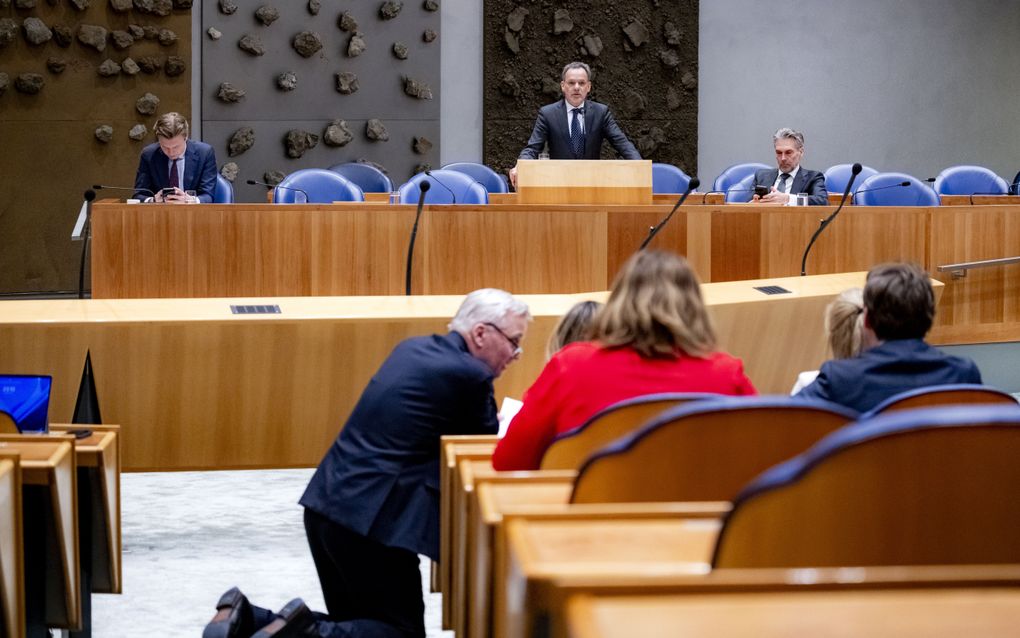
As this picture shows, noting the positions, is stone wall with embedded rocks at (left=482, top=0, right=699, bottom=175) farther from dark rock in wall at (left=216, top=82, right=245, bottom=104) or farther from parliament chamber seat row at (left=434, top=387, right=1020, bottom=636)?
parliament chamber seat row at (left=434, top=387, right=1020, bottom=636)

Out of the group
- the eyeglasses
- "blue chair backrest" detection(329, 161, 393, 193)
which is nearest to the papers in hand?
the eyeglasses

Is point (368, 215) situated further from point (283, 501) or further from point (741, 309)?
point (741, 309)

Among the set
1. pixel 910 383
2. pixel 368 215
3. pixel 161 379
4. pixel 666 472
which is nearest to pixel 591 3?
pixel 368 215

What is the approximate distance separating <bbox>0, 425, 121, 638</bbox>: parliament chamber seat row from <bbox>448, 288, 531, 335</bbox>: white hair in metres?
0.77

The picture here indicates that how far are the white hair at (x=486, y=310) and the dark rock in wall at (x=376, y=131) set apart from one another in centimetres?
733

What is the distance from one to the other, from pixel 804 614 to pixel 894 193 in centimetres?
634

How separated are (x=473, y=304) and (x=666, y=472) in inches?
54.3

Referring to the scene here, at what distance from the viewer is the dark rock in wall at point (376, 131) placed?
32.5 ft

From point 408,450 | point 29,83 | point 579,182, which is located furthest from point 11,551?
point 29,83

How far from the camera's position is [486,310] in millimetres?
2754

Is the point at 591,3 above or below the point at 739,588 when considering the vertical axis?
above

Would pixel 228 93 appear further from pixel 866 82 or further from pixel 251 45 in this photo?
pixel 866 82

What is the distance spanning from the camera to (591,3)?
10.3m

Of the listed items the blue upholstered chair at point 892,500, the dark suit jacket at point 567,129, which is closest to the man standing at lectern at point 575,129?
the dark suit jacket at point 567,129
